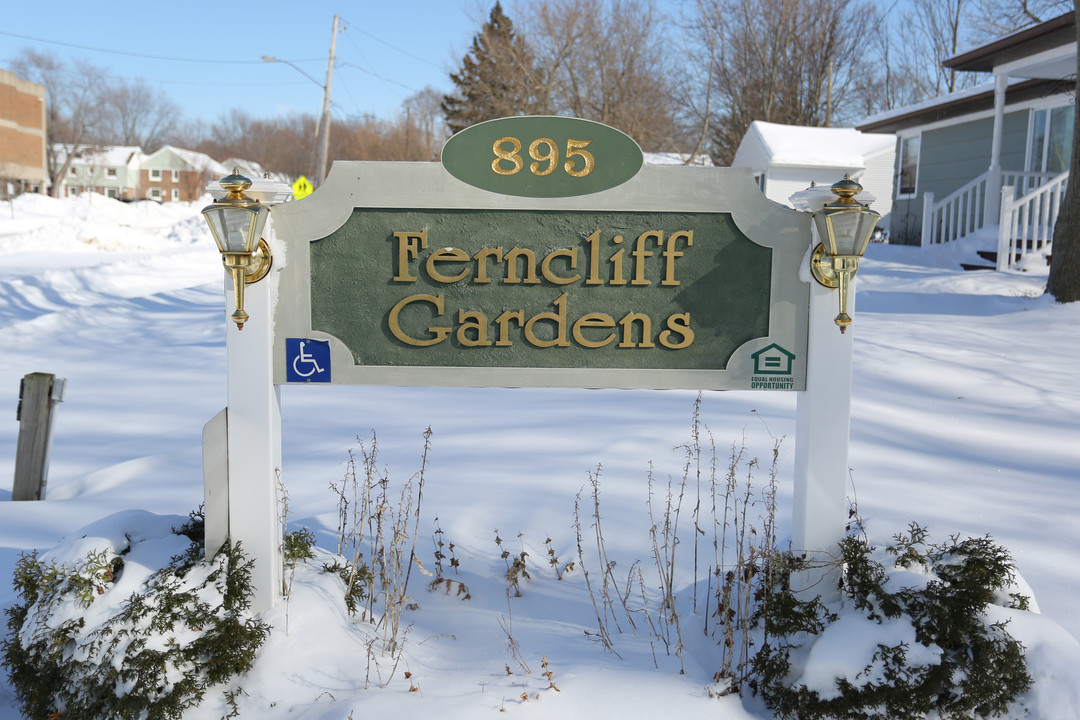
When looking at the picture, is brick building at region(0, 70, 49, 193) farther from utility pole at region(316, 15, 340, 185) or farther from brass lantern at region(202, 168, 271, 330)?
brass lantern at region(202, 168, 271, 330)

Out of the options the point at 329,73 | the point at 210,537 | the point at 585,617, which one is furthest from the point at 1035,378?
the point at 329,73

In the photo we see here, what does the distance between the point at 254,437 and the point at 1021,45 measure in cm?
1558

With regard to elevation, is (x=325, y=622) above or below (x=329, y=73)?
below

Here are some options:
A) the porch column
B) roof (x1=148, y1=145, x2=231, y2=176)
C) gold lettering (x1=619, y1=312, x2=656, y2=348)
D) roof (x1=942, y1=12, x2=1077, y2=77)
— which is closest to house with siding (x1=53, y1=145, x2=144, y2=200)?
roof (x1=148, y1=145, x2=231, y2=176)

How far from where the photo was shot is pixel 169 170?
90.3 meters

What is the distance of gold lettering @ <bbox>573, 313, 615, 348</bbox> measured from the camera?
3.37m

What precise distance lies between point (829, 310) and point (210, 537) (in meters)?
2.68

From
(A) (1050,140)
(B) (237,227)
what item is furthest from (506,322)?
(A) (1050,140)

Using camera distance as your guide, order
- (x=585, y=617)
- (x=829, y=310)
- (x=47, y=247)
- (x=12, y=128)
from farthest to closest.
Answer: (x=12, y=128)
(x=47, y=247)
(x=585, y=617)
(x=829, y=310)

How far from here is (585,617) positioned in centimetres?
376

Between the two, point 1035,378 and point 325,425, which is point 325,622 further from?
point 1035,378

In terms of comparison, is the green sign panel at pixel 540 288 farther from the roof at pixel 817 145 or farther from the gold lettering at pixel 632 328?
the roof at pixel 817 145

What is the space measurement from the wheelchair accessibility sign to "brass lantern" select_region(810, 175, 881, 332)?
202cm

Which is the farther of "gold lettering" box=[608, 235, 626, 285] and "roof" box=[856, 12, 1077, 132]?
"roof" box=[856, 12, 1077, 132]
